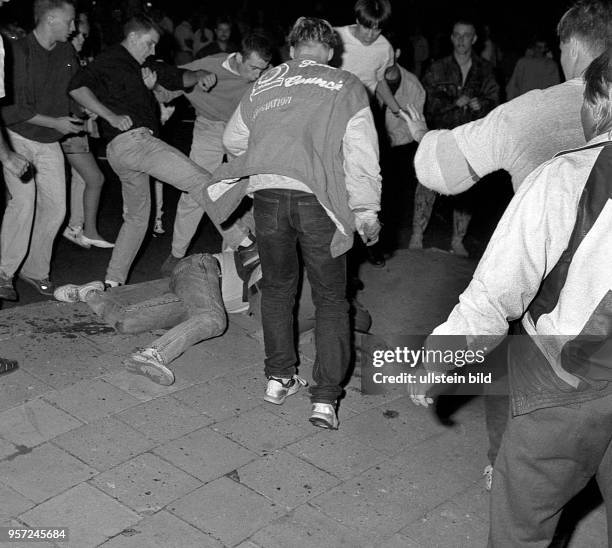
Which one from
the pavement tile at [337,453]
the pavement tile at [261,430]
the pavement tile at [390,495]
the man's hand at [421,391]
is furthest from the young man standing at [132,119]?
the man's hand at [421,391]

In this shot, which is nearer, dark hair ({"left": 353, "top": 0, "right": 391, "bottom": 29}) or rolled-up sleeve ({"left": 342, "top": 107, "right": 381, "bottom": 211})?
rolled-up sleeve ({"left": 342, "top": 107, "right": 381, "bottom": 211})

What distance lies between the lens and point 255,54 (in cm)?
606

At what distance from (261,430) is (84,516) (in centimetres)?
110

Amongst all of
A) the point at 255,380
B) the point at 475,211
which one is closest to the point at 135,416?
the point at 255,380

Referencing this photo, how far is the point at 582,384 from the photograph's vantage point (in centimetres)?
244

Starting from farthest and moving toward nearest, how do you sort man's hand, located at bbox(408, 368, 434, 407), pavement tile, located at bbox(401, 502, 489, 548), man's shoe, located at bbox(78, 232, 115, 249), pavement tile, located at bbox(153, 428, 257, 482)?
man's shoe, located at bbox(78, 232, 115, 249) < pavement tile, located at bbox(153, 428, 257, 482) < pavement tile, located at bbox(401, 502, 489, 548) < man's hand, located at bbox(408, 368, 434, 407)

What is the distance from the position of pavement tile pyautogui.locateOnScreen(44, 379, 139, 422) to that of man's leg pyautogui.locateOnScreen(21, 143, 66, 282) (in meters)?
1.71

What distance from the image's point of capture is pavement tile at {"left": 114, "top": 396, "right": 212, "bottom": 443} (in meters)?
4.21

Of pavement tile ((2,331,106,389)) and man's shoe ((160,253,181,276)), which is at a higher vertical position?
pavement tile ((2,331,106,389))

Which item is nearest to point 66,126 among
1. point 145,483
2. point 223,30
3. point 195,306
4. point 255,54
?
point 255,54

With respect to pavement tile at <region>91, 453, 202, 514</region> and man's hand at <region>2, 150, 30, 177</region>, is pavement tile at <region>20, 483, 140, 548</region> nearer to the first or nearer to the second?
pavement tile at <region>91, 453, 202, 514</region>

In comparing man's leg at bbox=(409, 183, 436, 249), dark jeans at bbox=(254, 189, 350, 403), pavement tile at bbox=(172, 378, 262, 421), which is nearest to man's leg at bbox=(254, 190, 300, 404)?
dark jeans at bbox=(254, 189, 350, 403)

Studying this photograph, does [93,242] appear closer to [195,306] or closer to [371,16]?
[195,306]

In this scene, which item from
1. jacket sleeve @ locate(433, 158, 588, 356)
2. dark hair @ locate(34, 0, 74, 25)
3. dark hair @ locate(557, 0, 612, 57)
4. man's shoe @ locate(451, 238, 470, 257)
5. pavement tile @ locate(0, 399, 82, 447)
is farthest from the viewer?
man's shoe @ locate(451, 238, 470, 257)
